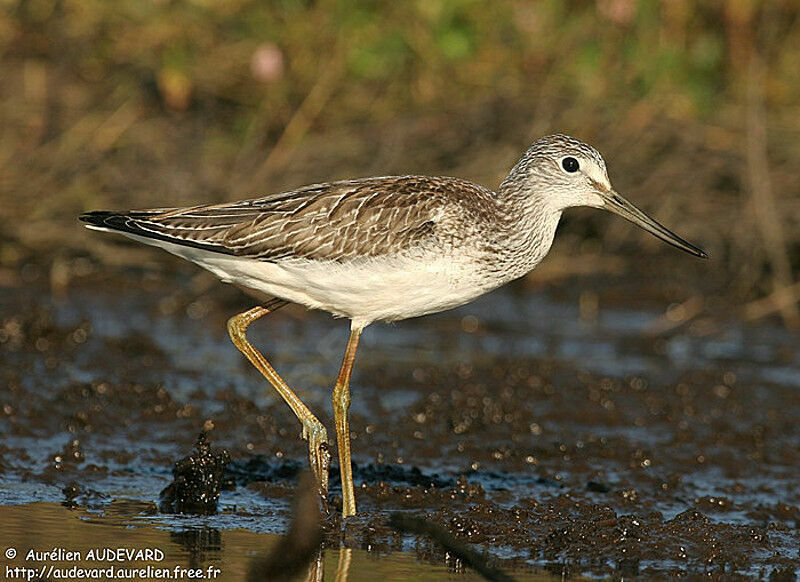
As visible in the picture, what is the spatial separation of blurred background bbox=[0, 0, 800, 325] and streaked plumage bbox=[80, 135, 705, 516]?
409cm

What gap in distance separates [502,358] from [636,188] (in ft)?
9.81

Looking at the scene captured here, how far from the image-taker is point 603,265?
11469mm

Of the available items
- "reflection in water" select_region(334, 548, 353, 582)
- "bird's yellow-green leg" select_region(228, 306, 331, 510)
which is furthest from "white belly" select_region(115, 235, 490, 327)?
"reflection in water" select_region(334, 548, 353, 582)

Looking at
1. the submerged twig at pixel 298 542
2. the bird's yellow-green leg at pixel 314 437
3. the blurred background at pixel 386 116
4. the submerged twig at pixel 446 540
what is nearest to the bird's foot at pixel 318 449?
the bird's yellow-green leg at pixel 314 437

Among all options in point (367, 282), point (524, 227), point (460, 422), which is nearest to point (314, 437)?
point (367, 282)

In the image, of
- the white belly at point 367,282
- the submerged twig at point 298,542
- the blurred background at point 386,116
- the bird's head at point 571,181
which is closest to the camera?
the submerged twig at point 298,542

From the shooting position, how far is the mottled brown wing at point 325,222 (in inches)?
248

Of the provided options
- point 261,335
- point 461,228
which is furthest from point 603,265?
point 461,228

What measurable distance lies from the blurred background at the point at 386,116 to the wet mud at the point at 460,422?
639 millimetres

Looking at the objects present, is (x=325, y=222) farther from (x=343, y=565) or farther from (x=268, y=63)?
(x=268, y=63)

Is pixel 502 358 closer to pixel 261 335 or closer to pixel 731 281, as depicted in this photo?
pixel 261 335

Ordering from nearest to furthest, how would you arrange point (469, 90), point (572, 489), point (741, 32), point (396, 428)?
point (572, 489) → point (396, 428) → point (469, 90) → point (741, 32)

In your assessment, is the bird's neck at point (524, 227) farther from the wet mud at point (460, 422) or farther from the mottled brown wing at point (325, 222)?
the wet mud at point (460, 422)

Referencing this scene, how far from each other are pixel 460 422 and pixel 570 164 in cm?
199
